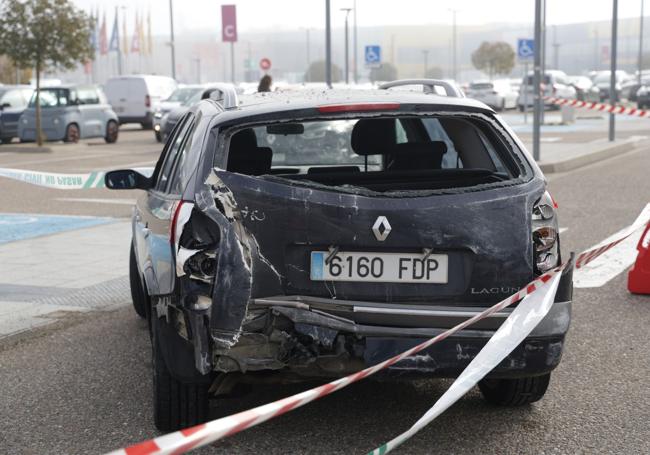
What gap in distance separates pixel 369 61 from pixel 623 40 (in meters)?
145

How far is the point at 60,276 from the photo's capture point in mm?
8719

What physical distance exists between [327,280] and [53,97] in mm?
26357

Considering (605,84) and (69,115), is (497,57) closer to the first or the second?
(605,84)

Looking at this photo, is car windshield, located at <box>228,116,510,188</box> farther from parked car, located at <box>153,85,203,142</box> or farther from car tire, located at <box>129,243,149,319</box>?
parked car, located at <box>153,85,203,142</box>

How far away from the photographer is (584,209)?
13.1 m

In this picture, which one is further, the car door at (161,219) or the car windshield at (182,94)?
the car windshield at (182,94)

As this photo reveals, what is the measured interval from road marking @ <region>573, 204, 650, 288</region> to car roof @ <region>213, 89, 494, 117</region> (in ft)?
11.2

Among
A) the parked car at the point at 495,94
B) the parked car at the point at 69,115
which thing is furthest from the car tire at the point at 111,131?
the parked car at the point at 495,94

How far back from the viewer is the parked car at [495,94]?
1956 inches

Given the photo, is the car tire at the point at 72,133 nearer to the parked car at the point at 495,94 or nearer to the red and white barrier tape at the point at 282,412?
the parked car at the point at 495,94

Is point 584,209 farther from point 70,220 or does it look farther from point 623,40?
point 623,40

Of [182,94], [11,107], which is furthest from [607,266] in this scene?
[182,94]

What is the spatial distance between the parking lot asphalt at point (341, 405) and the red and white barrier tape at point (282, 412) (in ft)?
1.57

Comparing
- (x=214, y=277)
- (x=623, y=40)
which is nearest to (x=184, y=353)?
(x=214, y=277)
